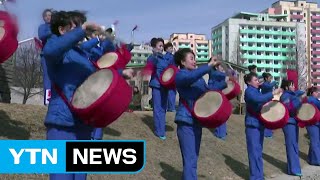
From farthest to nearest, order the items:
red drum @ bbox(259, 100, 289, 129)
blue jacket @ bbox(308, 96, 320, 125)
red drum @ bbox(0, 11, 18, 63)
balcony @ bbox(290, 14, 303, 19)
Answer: balcony @ bbox(290, 14, 303, 19)
blue jacket @ bbox(308, 96, 320, 125)
red drum @ bbox(259, 100, 289, 129)
red drum @ bbox(0, 11, 18, 63)

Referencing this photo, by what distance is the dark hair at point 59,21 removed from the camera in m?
4.17

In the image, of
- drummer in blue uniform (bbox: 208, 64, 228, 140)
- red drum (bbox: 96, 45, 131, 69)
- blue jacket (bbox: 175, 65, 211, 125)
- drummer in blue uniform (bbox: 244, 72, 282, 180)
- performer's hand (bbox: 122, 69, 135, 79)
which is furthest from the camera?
drummer in blue uniform (bbox: 244, 72, 282, 180)

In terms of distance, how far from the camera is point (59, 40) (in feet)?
12.8

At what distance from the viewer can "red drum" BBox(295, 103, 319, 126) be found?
10048 millimetres

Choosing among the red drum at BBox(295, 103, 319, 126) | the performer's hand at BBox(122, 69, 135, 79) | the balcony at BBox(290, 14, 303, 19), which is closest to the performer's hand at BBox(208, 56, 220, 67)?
the performer's hand at BBox(122, 69, 135, 79)

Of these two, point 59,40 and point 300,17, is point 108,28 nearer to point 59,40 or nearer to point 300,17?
point 59,40

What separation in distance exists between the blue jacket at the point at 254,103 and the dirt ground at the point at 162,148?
1289 millimetres

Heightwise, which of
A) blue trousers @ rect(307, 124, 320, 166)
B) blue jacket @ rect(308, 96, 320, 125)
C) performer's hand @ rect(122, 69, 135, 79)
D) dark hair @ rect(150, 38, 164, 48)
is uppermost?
dark hair @ rect(150, 38, 164, 48)

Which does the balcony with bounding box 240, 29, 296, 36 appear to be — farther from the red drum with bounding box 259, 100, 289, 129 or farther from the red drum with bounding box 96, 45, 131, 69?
the red drum with bounding box 96, 45, 131, 69

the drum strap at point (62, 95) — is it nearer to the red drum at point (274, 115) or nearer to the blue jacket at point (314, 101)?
the red drum at point (274, 115)

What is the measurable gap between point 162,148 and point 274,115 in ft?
7.35

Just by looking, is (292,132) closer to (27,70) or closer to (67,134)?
(67,134)

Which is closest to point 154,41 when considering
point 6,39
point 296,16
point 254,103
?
point 254,103

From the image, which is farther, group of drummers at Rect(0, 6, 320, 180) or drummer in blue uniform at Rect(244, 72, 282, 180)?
drummer in blue uniform at Rect(244, 72, 282, 180)
